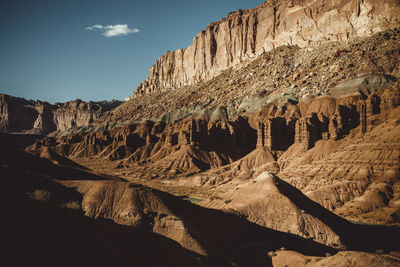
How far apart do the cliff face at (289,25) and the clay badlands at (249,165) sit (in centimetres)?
72

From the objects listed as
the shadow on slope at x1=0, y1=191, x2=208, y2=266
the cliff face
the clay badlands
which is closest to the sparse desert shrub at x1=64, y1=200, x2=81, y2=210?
the clay badlands

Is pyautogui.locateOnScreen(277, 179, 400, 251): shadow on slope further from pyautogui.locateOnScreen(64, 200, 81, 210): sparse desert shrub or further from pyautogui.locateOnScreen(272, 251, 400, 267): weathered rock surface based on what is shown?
pyautogui.locateOnScreen(64, 200, 81, 210): sparse desert shrub

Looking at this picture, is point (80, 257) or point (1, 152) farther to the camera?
point (1, 152)

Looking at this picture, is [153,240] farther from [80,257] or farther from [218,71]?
[218,71]

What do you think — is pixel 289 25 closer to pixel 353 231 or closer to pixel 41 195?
pixel 353 231

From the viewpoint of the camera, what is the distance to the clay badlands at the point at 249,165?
19.9 meters

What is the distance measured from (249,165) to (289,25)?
101704 mm

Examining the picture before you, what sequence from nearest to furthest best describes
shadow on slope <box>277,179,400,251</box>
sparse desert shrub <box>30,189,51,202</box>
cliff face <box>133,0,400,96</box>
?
sparse desert shrub <box>30,189,51,202</box>, shadow on slope <box>277,179,400,251</box>, cliff face <box>133,0,400,96</box>

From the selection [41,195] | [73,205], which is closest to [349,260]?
[73,205]

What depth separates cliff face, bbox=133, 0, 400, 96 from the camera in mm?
119312

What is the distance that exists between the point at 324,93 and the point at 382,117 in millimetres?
31221

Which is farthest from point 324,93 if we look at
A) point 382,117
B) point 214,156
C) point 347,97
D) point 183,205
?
point 183,205

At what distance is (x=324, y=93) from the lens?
97.4 m

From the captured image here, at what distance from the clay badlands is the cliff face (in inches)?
28.4
